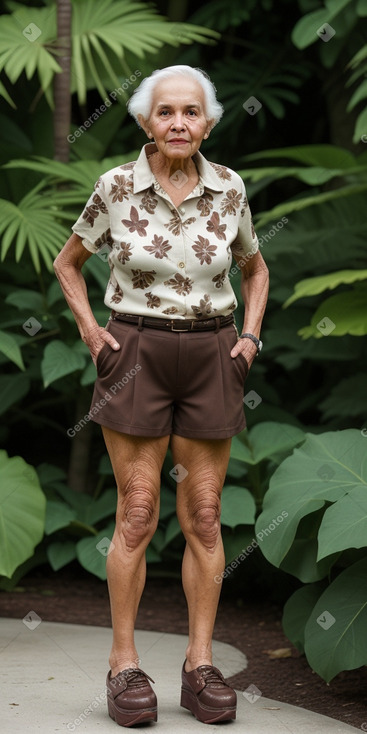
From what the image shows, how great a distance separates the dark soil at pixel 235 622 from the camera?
3490 millimetres

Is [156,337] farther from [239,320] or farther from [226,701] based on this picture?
[239,320]

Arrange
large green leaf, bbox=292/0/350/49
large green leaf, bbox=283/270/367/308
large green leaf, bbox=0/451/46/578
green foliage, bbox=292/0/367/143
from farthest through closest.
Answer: large green leaf, bbox=292/0/350/49 → green foliage, bbox=292/0/367/143 → large green leaf, bbox=283/270/367/308 → large green leaf, bbox=0/451/46/578

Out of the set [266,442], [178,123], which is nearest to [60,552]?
[266,442]

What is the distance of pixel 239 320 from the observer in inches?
197

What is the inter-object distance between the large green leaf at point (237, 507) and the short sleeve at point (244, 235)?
4.42 ft

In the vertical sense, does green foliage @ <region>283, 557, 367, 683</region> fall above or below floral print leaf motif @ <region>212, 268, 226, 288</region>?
below

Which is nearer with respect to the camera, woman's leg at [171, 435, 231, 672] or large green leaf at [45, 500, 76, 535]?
woman's leg at [171, 435, 231, 672]

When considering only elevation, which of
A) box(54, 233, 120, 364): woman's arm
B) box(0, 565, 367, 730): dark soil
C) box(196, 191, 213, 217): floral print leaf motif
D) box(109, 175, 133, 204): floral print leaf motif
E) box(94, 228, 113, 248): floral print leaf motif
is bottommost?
box(0, 565, 367, 730): dark soil

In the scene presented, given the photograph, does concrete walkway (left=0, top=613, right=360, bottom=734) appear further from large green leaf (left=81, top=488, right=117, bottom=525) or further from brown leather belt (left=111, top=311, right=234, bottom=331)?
brown leather belt (left=111, top=311, right=234, bottom=331)

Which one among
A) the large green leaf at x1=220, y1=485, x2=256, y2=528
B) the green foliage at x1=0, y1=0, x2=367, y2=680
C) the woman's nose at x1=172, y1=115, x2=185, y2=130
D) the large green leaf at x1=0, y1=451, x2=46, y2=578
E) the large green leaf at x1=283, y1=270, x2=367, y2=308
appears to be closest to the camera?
the woman's nose at x1=172, y1=115, x2=185, y2=130

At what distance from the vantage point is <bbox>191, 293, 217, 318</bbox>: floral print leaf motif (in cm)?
286

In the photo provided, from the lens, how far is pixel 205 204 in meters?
2.88

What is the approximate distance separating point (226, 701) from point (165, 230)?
1252 millimetres

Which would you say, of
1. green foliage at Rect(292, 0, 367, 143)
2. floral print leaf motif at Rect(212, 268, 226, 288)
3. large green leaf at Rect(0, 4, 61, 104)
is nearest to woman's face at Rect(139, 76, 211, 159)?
floral print leaf motif at Rect(212, 268, 226, 288)
